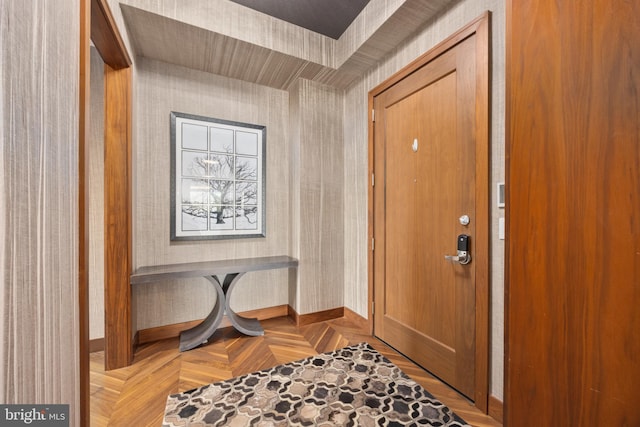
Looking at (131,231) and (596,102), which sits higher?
(596,102)

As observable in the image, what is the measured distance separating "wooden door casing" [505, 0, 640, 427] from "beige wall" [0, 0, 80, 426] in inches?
60.2

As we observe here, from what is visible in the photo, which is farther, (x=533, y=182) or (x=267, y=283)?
(x=267, y=283)

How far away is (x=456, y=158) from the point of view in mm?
1743

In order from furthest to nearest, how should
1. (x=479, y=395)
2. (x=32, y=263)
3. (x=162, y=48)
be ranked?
1. (x=162, y=48)
2. (x=479, y=395)
3. (x=32, y=263)

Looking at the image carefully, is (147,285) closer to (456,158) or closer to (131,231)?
(131,231)

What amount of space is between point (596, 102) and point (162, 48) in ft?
9.17

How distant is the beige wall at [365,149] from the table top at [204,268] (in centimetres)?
69

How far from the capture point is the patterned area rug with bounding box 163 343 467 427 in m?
1.47

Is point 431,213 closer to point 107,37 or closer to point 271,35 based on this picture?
point 271,35

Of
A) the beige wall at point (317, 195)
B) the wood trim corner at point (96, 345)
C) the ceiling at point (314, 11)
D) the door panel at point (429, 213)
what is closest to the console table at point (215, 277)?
the beige wall at point (317, 195)

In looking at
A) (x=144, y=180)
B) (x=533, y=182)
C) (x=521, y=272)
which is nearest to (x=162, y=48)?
(x=144, y=180)

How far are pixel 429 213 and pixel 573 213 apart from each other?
1091 mm

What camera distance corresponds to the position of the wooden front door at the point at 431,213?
1.66m

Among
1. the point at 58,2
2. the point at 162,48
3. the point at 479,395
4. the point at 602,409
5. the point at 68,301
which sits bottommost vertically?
the point at 479,395
